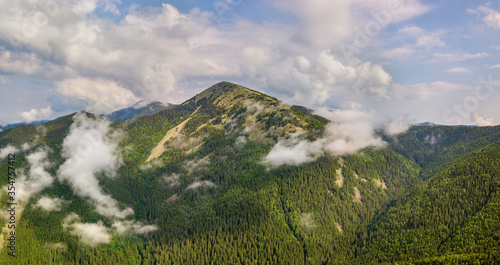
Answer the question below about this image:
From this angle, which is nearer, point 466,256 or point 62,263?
point 466,256

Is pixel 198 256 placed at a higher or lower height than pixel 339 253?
higher

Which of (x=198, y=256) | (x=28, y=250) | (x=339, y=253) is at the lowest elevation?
(x=339, y=253)

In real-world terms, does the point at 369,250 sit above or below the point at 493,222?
below

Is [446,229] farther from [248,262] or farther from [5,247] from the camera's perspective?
[5,247]

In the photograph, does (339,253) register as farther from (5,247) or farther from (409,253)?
(5,247)

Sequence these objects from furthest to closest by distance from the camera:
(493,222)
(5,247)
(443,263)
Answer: (5,247) < (493,222) < (443,263)

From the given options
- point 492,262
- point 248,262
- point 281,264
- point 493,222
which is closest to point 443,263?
point 492,262

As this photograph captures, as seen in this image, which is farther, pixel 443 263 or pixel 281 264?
pixel 281 264

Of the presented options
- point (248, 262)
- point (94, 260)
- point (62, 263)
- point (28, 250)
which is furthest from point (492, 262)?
point (28, 250)

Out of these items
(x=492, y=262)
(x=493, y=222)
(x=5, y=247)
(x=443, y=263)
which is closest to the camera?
(x=492, y=262)
